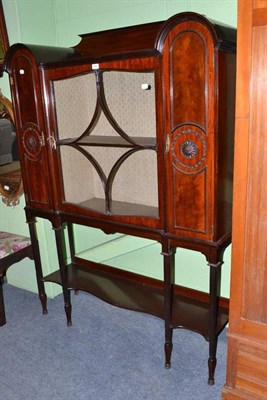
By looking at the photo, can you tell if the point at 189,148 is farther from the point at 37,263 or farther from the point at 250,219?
the point at 37,263

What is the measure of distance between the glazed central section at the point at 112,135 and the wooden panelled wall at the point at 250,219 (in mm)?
572

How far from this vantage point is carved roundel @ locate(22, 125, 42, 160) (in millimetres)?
2138

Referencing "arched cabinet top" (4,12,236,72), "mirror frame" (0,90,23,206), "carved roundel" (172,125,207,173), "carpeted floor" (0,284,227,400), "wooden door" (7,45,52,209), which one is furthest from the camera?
"mirror frame" (0,90,23,206)

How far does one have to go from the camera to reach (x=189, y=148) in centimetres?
163

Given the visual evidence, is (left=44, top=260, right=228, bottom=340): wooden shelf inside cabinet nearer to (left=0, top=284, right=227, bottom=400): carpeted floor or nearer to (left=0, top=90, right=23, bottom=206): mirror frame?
(left=0, top=284, right=227, bottom=400): carpeted floor

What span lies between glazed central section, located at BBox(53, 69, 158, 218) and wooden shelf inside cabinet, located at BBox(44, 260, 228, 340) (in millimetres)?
603

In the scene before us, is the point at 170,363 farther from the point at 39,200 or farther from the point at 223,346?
the point at 39,200

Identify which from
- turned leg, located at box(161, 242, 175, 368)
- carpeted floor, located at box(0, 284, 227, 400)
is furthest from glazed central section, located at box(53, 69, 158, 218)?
carpeted floor, located at box(0, 284, 227, 400)

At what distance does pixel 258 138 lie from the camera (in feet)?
4.45

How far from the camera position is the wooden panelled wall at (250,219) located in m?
1.28

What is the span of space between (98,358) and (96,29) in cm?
199

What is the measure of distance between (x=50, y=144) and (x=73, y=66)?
0.45m

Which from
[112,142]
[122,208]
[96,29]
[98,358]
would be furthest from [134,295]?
[96,29]

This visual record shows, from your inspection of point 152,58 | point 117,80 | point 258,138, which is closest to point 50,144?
point 117,80
